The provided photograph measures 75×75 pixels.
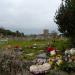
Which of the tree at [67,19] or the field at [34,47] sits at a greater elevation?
the tree at [67,19]

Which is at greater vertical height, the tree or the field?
the tree

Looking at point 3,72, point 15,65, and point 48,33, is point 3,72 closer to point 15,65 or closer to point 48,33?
point 15,65

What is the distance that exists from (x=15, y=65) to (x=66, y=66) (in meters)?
1.53

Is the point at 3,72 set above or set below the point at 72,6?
below

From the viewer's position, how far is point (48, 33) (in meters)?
37.2

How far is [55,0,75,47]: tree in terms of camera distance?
19188 mm

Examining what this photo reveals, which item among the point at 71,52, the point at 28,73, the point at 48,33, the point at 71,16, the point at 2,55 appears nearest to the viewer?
the point at 28,73

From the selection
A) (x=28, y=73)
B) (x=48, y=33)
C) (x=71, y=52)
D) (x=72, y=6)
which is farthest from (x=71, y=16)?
(x=48, y=33)

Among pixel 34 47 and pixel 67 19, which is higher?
pixel 67 19

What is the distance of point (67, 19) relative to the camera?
19438 millimetres

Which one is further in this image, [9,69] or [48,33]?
[48,33]

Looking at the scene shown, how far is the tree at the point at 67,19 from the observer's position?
19.2 meters

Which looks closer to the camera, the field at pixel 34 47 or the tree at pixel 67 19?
the field at pixel 34 47

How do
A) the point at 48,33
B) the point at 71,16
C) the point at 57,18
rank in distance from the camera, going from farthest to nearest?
1. the point at 48,33
2. the point at 57,18
3. the point at 71,16
